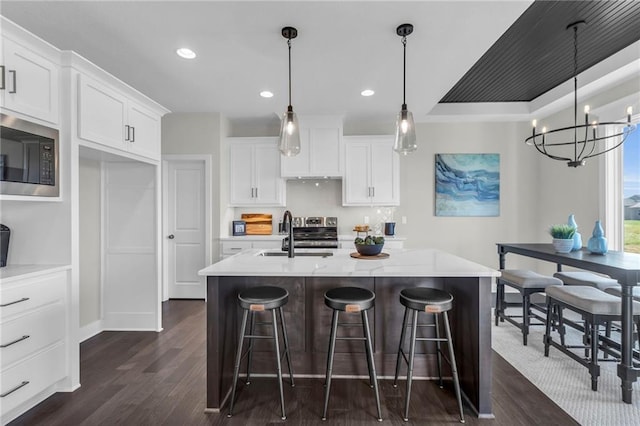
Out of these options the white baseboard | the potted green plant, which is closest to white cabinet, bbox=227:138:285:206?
the white baseboard

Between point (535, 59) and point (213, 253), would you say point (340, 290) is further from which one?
point (535, 59)

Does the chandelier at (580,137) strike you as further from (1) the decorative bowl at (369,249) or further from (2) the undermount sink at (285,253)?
(2) the undermount sink at (285,253)

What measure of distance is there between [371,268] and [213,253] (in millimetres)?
3055

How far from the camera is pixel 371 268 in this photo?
207 centimetres

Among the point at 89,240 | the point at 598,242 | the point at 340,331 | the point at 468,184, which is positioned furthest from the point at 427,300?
the point at 468,184

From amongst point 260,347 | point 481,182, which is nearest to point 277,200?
point 260,347

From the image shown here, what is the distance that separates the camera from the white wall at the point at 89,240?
10.5 ft

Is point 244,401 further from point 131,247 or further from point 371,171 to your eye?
point 371,171

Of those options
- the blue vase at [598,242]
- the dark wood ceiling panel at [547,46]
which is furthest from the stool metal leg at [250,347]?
the dark wood ceiling panel at [547,46]

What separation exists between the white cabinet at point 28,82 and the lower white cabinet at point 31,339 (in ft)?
3.68

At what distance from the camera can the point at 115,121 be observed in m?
2.79

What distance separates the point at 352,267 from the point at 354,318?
1.81 ft

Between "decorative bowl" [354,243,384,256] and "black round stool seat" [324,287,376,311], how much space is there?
42 cm

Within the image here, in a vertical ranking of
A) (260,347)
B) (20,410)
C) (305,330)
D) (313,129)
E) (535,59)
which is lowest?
(20,410)
